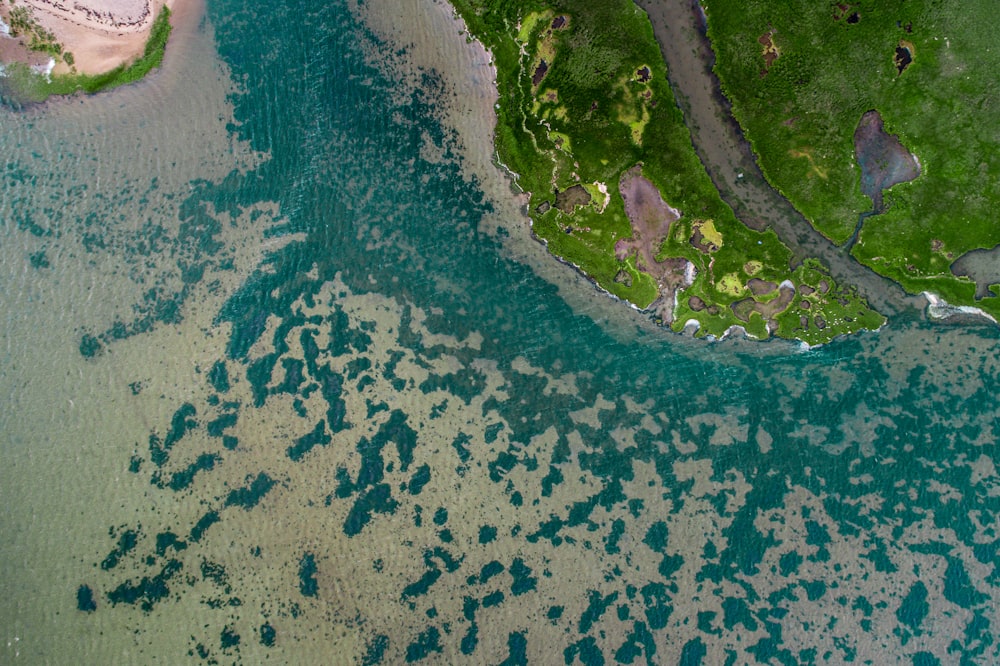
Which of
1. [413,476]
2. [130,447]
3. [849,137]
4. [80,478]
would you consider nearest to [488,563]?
[413,476]

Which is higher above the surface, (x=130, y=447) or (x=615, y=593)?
(x=615, y=593)

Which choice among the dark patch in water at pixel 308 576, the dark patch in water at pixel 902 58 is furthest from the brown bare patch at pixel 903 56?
the dark patch in water at pixel 308 576

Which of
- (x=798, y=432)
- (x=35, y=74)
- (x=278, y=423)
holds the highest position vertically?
(x=798, y=432)

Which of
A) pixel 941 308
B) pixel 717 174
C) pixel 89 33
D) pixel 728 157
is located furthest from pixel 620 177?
pixel 89 33

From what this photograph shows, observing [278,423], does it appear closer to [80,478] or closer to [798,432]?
[80,478]

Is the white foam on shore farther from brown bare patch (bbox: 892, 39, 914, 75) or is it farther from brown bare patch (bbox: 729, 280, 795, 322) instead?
brown bare patch (bbox: 892, 39, 914, 75)

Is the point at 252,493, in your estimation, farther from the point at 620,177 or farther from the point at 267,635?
the point at 620,177

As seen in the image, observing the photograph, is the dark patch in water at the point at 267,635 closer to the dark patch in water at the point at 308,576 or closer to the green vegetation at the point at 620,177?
the dark patch in water at the point at 308,576
